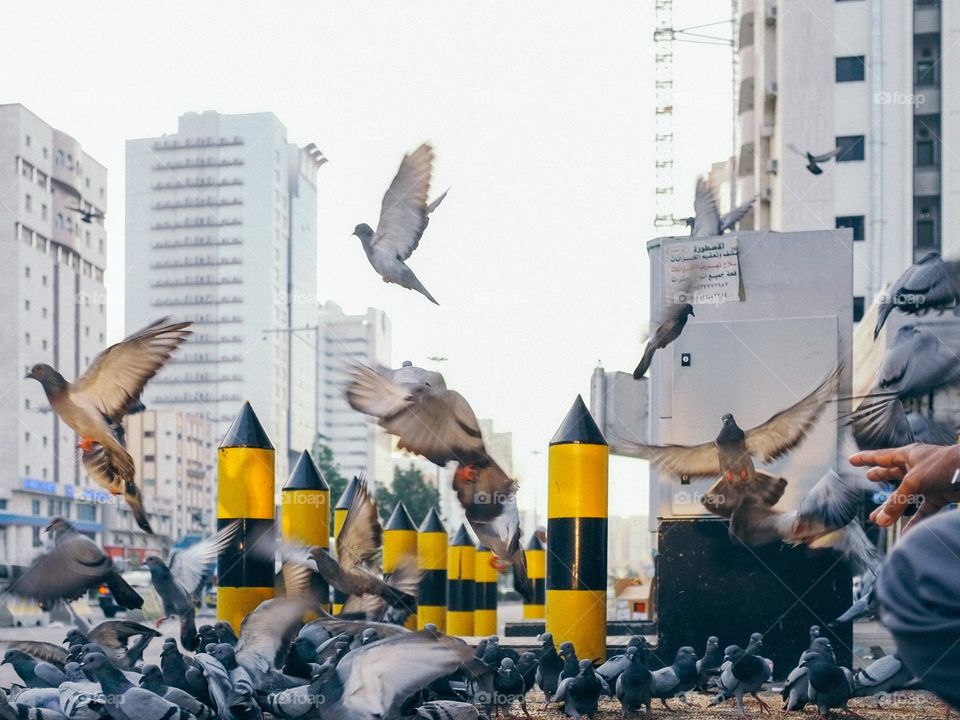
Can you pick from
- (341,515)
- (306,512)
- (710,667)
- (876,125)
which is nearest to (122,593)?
(306,512)

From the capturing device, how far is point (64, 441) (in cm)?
9494

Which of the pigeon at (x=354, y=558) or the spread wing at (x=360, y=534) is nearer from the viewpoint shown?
the pigeon at (x=354, y=558)

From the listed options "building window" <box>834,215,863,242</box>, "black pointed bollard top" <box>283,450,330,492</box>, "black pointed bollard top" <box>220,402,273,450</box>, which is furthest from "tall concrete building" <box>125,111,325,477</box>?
"black pointed bollard top" <box>220,402,273,450</box>

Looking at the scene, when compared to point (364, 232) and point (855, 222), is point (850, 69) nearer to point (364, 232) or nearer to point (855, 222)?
point (855, 222)

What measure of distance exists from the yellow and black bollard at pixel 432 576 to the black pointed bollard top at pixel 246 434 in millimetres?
8996

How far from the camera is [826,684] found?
29.6 feet

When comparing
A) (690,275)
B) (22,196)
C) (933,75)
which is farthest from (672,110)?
(690,275)

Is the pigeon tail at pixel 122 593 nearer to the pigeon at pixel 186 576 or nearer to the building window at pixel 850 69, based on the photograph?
the pigeon at pixel 186 576

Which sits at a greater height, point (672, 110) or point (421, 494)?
point (672, 110)

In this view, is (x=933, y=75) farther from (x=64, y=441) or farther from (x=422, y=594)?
(x=64, y=441)

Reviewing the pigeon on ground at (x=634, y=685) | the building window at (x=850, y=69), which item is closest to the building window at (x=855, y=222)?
the building window at (x=850, y=69)

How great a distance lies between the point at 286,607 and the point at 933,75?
3825 cm

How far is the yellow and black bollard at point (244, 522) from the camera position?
12305mm

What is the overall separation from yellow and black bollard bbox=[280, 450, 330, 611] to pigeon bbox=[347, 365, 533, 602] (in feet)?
12.2
